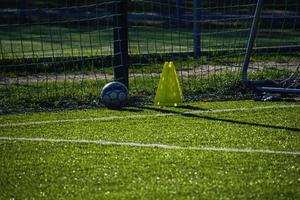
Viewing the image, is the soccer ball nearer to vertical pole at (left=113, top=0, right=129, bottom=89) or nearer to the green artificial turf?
the green artificial turf

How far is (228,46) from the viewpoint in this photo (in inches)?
575

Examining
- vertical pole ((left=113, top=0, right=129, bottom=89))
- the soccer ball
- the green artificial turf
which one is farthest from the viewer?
vertical pole ((left=113, top=0, right=129, bottom=89))

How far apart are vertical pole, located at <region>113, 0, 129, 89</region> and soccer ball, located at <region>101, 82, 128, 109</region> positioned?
878mm

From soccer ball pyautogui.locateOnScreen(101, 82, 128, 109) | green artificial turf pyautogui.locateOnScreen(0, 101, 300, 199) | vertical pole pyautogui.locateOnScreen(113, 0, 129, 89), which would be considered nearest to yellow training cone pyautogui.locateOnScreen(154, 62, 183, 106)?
green artificial turf pyautogui.locateOnScreen(0, 101, 300, 199)

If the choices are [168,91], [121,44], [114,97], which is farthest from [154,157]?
[121,44]

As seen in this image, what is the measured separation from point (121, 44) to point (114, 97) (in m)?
1.21

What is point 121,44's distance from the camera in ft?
32.0

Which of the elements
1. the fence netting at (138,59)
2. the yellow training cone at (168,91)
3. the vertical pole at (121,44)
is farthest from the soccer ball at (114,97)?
the vertical pole at (121,44)

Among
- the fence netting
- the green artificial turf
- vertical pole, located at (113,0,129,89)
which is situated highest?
vertical pole, located at (113,0,129,89)

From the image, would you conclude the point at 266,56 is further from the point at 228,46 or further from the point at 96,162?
the point at 96,162

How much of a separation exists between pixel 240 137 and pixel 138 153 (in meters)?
1.11

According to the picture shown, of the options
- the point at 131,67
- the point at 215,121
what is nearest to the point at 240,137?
the point at 215,121

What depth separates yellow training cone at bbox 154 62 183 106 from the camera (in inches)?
352

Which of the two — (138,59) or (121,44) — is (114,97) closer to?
(121,44)
